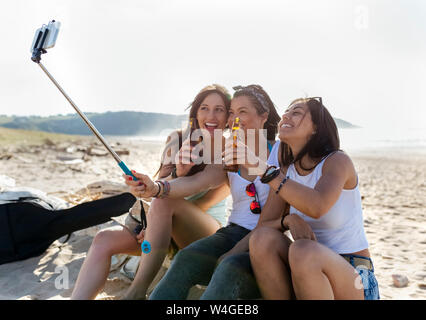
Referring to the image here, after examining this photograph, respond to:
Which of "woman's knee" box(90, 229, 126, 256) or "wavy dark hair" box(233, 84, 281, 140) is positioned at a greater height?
"wavy dark hair" box(233, 84, 281, 140)

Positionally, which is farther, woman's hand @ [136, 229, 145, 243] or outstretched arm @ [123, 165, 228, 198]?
woman's hand @ [136, 229, 145, 243]

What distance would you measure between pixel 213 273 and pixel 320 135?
2.87ft

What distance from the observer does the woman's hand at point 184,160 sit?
2.47 m

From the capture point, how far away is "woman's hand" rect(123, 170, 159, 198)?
2223 millimetres

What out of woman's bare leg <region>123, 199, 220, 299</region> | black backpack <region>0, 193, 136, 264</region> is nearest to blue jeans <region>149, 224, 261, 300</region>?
woman's bare leg <region>123, 199, 220, 299</region>

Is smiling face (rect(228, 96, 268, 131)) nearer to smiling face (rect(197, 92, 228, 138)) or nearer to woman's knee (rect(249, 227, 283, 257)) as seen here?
smiling face (rect(197, 92, 228, 138))

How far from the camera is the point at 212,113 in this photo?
2701 mm

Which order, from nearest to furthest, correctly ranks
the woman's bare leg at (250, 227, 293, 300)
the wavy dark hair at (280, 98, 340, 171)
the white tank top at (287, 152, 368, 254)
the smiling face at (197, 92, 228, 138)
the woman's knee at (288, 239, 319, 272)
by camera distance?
the woman's knee at (288, 239, 319, 272) → the woman's bare leg at (250, 227, 293, 300) → the white tank top at (287, 152, 368, 254) → the wavy dark hair at (280, 98, 340, 171) → the smiling face at (197, 92, 228, 138)

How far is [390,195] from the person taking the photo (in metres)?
7.00

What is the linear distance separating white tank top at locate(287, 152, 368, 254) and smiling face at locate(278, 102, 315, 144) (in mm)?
216

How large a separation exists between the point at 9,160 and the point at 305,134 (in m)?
8.81

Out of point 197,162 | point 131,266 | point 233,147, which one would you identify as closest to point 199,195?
point 197,162

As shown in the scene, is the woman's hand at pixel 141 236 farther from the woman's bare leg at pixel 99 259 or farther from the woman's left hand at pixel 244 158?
the woman's left hand at pixel 244 158
